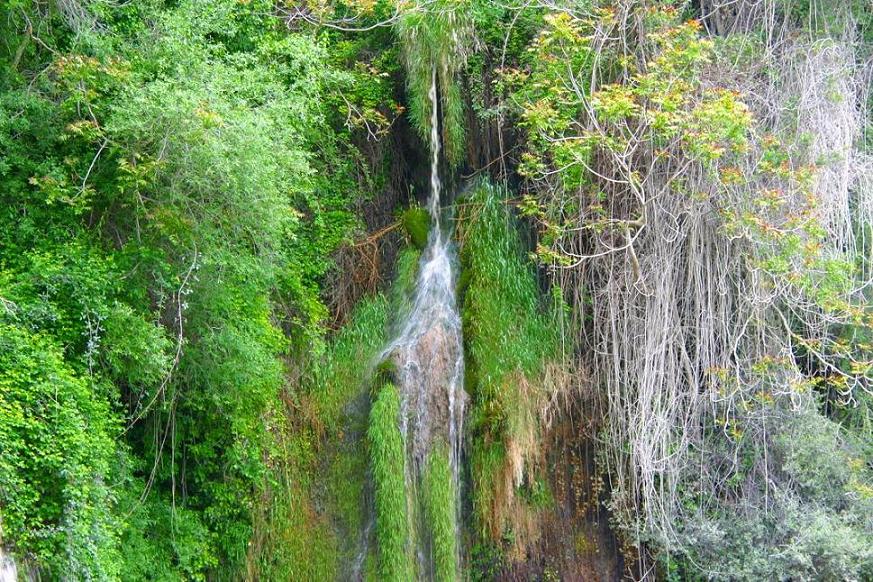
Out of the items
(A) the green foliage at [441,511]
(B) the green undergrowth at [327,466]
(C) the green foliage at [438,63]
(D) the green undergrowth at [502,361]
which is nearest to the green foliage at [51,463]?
(B) the green undergrowth at [327,466]

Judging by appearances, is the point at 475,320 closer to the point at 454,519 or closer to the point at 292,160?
the point at 454,519

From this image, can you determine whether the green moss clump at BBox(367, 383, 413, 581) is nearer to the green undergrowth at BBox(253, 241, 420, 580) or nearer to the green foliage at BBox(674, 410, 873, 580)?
the green undergrowth at BBox(253, 241, 420, 580)

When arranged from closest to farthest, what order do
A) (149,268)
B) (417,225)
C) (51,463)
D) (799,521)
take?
(51,463) < (149,268) < (799,521) < (417,225)

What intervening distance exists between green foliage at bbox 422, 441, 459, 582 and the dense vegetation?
4 cm

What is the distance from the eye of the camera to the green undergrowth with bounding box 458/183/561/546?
30.8 feet

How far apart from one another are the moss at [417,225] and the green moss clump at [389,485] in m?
1.85

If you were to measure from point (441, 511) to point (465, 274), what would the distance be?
2.43m

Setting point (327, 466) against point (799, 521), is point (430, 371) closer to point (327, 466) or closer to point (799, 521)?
point (327, 466)

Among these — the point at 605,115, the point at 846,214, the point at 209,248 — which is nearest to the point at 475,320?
the point at 605,115

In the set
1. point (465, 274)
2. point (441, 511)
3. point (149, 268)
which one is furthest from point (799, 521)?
point (149, 268)

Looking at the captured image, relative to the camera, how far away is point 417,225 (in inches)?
420

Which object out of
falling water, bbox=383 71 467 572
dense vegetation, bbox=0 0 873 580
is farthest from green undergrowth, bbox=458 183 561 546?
falling water, bbox=383 71 467 572

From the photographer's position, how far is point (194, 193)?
26.5 feet

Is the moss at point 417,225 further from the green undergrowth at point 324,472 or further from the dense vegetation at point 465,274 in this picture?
the green undergrowth at point 324,472
